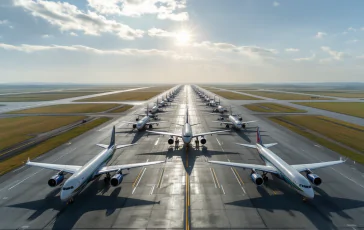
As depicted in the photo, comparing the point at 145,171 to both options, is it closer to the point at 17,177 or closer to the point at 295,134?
the point at 17,177

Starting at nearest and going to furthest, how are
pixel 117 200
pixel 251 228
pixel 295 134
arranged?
pixel 251 228, pixel 117 200, pixel 295 134

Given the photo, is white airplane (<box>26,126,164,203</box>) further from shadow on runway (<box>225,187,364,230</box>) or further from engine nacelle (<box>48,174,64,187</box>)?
shadow on runway (<box>225,187,364,230</box>)

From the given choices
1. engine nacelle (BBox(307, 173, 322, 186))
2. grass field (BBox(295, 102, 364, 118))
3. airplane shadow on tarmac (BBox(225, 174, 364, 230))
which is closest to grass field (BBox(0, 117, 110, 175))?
airplane shadow on tarmac (BBox(225, 174, 364, 230))

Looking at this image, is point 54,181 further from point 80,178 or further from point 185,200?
point 185,200

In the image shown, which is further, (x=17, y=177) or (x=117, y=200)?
(x=17, y=177)

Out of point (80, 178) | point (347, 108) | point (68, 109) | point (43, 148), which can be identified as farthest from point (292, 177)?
point (347, 108)

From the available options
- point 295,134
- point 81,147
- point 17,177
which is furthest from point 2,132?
point 295,134

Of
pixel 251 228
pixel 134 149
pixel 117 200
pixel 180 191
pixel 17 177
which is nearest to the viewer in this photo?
pixel 251 228

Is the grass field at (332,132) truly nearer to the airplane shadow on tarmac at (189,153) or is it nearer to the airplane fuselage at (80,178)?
the airplane shadow on tarmac at (189,153)
